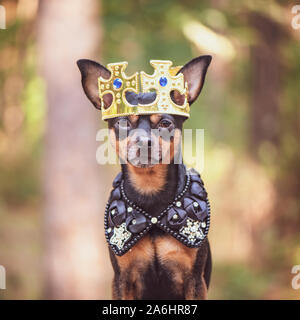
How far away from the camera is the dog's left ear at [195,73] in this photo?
148 centimetres

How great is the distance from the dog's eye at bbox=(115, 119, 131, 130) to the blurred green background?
2.09 m

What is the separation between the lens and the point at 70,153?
3711 millimetres

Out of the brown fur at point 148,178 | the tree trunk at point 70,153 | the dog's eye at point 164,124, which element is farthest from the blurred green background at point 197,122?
the dog's eye at point 164,124

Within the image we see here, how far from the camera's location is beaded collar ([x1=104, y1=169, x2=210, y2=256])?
155 cm

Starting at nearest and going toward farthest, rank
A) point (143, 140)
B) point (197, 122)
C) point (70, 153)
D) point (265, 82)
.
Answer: point (143, 140), point (70, 153), point (197, 122), point (265, 82)

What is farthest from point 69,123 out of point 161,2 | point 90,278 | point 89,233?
point 161,2

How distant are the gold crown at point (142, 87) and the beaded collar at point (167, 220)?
29 centimetres

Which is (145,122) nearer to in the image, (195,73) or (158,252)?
(195,73)

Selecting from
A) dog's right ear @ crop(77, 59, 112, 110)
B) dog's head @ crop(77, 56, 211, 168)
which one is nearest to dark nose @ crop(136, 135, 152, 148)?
dog's head @ crop(77, 56, 211, 168)

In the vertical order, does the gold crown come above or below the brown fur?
above

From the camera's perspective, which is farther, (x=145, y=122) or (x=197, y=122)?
(x=197, y=122)

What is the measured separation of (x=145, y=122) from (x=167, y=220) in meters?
0.33

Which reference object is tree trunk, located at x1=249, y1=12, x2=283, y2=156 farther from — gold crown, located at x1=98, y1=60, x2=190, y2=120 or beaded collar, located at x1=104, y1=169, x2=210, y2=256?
gold crown, located at x1=98, y1=60, x2=190, y2=120

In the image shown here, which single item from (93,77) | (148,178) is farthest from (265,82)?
(93,77)
